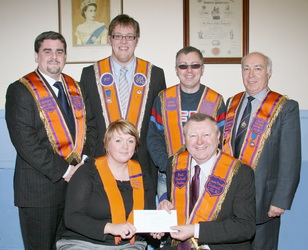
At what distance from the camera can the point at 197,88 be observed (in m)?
2.50

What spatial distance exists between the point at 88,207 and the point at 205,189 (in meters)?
0.65

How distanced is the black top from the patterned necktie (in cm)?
73

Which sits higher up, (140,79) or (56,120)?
(140,79)

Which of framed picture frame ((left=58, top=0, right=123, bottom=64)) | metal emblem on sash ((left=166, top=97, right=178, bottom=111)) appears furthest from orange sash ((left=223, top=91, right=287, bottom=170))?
framed picture frame ((left=58, top=0, right=123, bottom=64))

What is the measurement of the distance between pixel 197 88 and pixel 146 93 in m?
0.40

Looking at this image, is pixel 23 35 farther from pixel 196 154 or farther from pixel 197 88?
pixel 196 154

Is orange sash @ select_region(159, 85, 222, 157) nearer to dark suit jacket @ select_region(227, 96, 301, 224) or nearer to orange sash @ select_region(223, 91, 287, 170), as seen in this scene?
orange sash @ select_region(223, 91, 287, 170)

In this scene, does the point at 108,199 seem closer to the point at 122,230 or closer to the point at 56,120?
the point at 122,230

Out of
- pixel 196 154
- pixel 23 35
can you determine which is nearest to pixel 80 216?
pixel 196 154

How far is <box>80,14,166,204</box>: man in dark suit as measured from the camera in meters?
2.51

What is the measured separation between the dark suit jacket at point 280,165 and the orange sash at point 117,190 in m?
0.78

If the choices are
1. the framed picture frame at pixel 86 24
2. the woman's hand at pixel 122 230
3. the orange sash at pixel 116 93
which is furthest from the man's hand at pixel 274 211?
the framed picture frame at pixel 86 24

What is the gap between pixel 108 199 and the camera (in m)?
1.86

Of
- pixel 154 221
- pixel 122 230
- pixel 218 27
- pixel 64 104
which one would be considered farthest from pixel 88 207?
pixel 218 27
